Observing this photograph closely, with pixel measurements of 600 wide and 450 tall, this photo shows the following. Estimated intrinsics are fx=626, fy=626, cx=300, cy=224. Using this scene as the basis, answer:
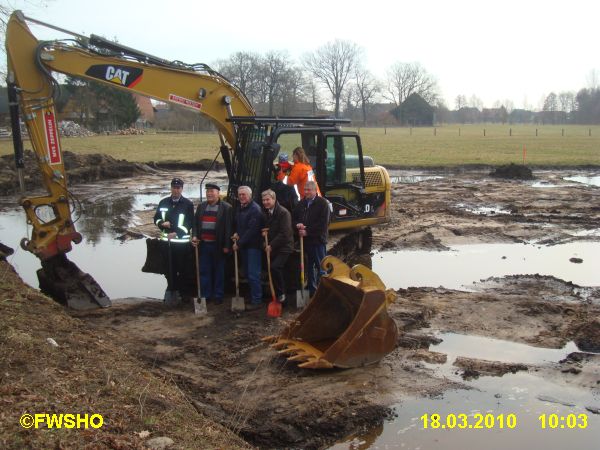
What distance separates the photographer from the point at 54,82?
345 inches

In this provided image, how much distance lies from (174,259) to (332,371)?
11.3 feet

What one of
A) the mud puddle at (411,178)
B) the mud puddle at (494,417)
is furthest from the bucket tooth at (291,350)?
the mud puddle at (411,178)

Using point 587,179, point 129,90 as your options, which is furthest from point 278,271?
point 587,179

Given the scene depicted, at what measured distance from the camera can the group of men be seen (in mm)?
8508

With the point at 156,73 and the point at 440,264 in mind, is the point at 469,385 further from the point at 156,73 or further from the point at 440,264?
the point at 156,73

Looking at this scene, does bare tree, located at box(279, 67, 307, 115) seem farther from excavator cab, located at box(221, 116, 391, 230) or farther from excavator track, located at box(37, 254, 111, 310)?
excavator track, located at box(37, 254, 111, 310)

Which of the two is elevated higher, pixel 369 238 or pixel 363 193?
pixel 363 193

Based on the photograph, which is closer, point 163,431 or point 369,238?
point 163,431

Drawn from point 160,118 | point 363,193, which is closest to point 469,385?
point 363,193

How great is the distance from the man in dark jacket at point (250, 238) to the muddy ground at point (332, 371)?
0.39 metres

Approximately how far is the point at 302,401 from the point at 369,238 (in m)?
6.90

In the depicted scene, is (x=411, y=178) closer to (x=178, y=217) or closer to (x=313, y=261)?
(x=313, y=261)

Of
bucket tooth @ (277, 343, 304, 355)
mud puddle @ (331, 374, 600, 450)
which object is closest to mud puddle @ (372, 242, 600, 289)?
bucket tooth @ (277, 343, 304, 355)

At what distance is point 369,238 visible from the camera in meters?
12.5
